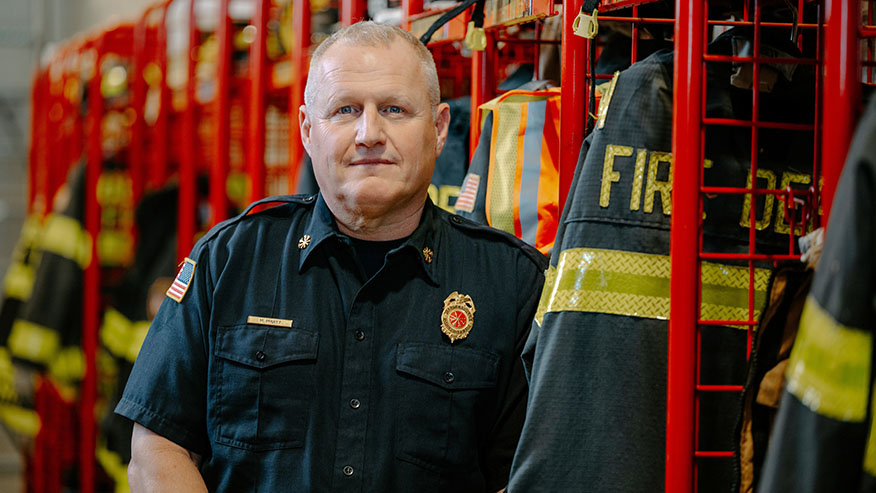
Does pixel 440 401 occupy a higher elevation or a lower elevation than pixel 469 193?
lower

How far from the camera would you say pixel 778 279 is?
1448mm

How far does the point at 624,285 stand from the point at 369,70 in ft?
2.03

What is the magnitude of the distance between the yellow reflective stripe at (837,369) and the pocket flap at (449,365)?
2.83ft

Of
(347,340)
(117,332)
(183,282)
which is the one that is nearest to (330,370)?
(347,340)

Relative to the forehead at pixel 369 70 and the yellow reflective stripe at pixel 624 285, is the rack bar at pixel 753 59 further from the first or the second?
the forehead at pixel 369 70

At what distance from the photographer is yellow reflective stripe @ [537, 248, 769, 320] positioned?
1.67 meters

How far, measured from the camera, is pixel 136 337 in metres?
4.22

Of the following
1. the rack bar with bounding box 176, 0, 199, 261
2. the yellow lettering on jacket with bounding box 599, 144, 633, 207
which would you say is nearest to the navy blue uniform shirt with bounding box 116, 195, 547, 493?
the yellow lettering on jacket with bounding box 599, 144, 633, 207

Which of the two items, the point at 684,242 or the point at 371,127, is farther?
the point at 371,127

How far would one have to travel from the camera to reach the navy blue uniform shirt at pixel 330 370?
6.12 ft

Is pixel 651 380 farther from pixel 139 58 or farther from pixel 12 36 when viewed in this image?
pixel 12 36

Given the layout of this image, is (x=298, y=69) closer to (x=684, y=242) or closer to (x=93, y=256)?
(x=684, y=242)

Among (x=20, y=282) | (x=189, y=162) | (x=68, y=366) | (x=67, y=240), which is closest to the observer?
(x=189, y=162)

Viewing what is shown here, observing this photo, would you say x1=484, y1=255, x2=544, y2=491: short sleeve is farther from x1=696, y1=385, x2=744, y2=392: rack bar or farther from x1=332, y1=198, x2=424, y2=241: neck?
x1=696, y1=385, x2=744, y2=392: rack bar
